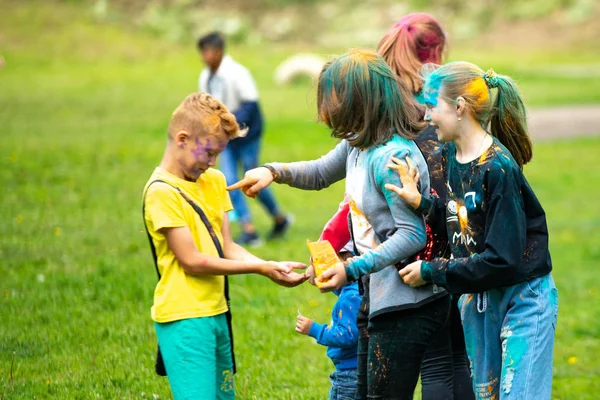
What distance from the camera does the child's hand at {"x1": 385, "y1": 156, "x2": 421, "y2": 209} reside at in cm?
374

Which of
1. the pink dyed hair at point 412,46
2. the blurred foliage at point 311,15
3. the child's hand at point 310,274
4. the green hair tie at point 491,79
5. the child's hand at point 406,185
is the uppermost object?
the blurred foliage at point 311,15

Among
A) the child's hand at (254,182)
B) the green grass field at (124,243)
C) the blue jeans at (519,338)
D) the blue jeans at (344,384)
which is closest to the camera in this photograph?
the blue jeans at (519,338)

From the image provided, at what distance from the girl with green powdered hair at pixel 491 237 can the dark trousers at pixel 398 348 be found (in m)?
0.16

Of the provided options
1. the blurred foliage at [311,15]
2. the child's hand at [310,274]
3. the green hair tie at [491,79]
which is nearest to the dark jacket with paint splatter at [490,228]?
the green hair tie at [491,79]

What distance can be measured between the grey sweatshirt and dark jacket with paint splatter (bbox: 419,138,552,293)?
0.11 meters

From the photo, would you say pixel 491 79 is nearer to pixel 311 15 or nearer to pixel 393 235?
pixel 393 235

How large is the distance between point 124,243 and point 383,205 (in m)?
6.19

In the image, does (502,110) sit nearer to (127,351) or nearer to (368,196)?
(368,196)

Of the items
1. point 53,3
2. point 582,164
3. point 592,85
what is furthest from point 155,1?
point 582,164

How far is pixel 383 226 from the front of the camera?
153 inches

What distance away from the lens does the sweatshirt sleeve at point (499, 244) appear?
11.8ft

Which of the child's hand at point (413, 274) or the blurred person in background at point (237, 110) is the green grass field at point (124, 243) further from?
the child's hand at point (413, 274)

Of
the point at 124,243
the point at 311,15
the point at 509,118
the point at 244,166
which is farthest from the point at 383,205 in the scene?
the point at 311,15

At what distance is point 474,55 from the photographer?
3192 cm
